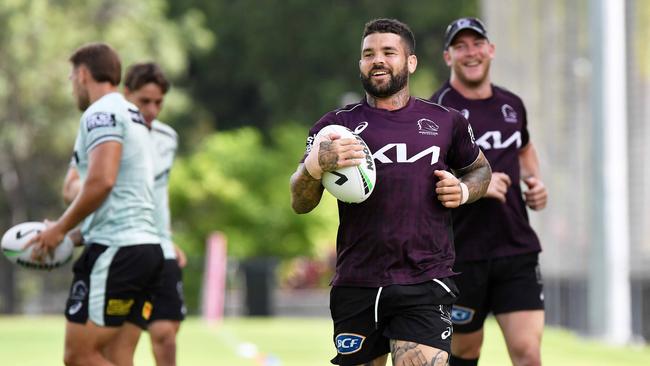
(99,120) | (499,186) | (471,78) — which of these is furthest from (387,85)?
(471,78)

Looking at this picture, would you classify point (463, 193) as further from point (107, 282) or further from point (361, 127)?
point (107, 282)

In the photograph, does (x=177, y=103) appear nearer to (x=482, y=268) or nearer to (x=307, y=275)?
(x=307, y=275)

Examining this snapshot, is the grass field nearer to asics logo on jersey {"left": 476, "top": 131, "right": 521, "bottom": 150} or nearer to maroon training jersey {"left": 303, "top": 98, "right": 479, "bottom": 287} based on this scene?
asics logo on jersey {"left": 476, "top": 131, "right": 521, "bottom": 150}

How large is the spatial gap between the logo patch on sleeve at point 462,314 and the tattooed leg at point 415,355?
7.13 feet

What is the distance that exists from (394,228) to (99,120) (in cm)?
208

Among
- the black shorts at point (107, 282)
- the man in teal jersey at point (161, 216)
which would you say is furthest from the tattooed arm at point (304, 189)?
the man in teal jersey at point (161, 216)

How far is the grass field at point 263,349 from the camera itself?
17663 millimetres

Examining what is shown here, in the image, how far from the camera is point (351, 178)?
7289 mm

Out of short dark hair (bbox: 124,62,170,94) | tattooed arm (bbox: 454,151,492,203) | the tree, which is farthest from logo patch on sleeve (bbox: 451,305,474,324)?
the tree

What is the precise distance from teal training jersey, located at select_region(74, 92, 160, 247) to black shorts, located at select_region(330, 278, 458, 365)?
180cm

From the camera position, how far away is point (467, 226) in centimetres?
956

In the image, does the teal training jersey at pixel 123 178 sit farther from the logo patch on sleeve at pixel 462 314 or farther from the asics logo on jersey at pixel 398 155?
the logo patch on sleeve at pixel 462 314

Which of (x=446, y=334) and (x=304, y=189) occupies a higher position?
(x=304, y=189)

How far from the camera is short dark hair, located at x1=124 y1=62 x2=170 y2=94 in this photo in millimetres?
10734
